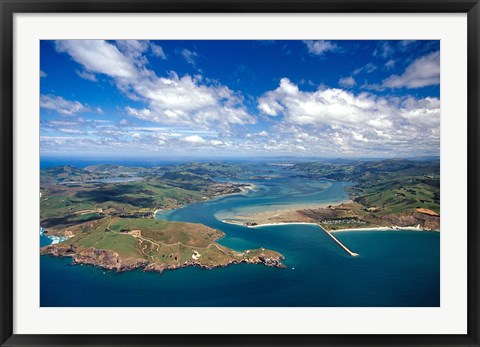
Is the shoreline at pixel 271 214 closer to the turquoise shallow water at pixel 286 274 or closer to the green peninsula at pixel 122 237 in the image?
the turquoise shallow water at pixel 286 274

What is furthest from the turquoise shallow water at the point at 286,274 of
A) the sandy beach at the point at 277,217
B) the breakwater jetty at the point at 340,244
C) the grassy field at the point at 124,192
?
the grassy field at the point at 124,192

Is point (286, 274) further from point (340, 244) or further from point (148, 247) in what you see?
point (148, 247)

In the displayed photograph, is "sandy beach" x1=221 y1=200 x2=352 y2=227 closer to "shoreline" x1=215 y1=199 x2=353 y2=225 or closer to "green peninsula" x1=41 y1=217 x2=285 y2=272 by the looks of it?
"shoreline" x1=215 y1=199 x2=353 y2=225

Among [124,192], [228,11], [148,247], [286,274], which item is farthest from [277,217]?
[228,11]

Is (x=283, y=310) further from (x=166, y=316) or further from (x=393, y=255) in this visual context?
(x=393, y=255)

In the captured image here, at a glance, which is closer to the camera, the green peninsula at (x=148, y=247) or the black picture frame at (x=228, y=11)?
the black picture frame at (x=228, y=11)

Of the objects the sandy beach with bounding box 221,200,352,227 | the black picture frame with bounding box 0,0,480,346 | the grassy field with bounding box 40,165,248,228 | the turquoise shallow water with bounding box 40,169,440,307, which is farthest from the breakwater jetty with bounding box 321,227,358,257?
the black picture frame with bounding box 0,0,480,346

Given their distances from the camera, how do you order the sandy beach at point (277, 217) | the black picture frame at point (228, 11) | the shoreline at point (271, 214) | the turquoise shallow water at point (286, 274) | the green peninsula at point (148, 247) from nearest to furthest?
the black picture frame at point (228, 11)
the turquoise shallow water at point (286, 274)
the green peninsula at point (148, 247)
the sandy beach at point (277, 217)
the shoreline at point (271, 214)
